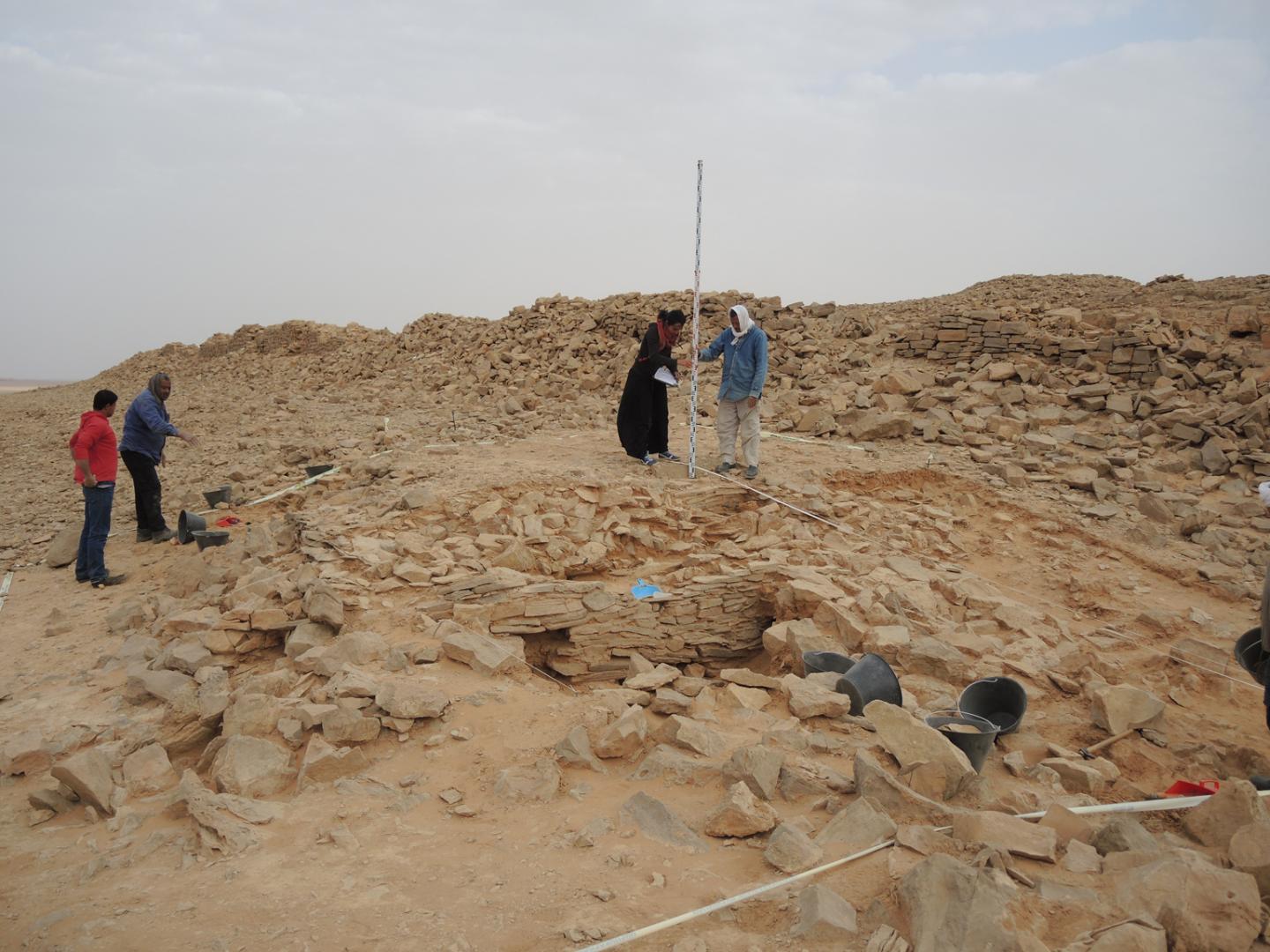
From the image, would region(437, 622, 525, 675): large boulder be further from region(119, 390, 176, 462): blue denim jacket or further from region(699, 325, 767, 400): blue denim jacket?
region(119, 390, 176, 462): blue denim jacket

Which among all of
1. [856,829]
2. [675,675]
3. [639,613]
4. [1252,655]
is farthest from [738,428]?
[856,829]

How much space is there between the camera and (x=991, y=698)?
3865 millimetres

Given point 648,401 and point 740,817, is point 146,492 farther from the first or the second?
point 740,817

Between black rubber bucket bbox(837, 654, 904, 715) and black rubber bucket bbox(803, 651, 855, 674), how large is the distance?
30 cm

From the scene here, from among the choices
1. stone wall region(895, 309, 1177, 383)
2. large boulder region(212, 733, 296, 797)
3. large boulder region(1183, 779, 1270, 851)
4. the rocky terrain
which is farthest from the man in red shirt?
stone wall region(895, 309, 1177, 383)

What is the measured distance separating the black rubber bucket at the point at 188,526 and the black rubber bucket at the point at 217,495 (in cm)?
62

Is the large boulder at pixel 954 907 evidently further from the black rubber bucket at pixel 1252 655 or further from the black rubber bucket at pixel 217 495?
the black rubber bucket at pixel 217 495

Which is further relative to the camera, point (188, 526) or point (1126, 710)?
point (188, 526)

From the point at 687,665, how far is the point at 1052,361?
25.9ft

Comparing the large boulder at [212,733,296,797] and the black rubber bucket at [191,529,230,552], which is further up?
the black rubber bucket at [191,529,230,552]

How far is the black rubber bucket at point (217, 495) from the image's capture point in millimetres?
7355

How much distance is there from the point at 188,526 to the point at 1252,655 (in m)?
7.50

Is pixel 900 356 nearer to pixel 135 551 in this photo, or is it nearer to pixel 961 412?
A: pixel 961 412

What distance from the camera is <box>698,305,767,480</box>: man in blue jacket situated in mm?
6688
